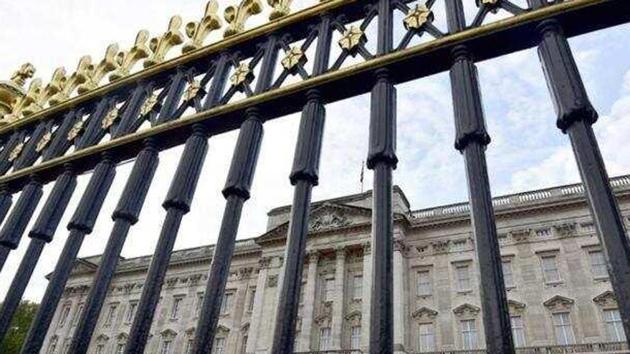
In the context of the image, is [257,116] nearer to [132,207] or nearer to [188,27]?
[132,207]

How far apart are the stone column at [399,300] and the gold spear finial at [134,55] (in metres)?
25.7

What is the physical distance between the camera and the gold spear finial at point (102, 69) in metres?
4.96

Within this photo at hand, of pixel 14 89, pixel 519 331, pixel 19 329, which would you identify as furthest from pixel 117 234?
pixel 19 329

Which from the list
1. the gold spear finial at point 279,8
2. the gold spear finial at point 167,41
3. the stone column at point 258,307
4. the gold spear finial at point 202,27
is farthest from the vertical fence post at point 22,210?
the stone column at point 258,307

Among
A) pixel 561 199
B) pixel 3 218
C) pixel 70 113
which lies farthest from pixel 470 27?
pixel 561 199

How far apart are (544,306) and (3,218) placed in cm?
2823

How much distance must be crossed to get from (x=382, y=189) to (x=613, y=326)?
27.9m

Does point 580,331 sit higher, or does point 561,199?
point 561,199

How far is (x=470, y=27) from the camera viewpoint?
320 cm

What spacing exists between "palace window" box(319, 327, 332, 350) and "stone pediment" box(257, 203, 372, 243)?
→ 7054 millimetres

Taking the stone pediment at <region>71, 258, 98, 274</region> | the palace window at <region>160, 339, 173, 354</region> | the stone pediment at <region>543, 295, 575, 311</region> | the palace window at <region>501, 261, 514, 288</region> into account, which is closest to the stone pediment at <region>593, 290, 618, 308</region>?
the stone pediment at <region>543, 295, 575, 311</region>

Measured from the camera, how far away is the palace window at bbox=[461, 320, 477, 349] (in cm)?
2753

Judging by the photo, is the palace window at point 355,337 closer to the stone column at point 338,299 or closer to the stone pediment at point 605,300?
the stone column at point 338,299

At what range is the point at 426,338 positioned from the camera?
29.0 m
